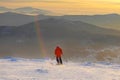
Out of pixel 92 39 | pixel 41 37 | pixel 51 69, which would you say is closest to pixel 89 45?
pixel 92 39

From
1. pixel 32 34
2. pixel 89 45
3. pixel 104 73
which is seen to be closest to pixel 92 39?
pixel 89 45

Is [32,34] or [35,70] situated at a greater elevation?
[32,34]

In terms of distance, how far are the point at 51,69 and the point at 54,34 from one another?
520ft

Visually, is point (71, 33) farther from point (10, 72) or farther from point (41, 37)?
point (10, 72)

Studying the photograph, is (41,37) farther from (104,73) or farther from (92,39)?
(104,73)

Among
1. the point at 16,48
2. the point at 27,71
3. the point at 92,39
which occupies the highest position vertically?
the point at 92,39

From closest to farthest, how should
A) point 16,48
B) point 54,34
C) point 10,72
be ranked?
point 10,72 → point 16,48 → point 54,34

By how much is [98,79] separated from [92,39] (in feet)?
468

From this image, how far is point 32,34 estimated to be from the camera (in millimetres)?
190375

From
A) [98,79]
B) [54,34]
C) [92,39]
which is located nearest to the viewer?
[98,79]

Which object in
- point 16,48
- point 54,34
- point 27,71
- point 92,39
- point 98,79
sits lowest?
point 98,79

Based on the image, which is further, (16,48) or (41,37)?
(41,37)

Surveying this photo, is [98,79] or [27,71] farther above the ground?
[27,71]

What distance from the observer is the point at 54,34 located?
189125 mm
